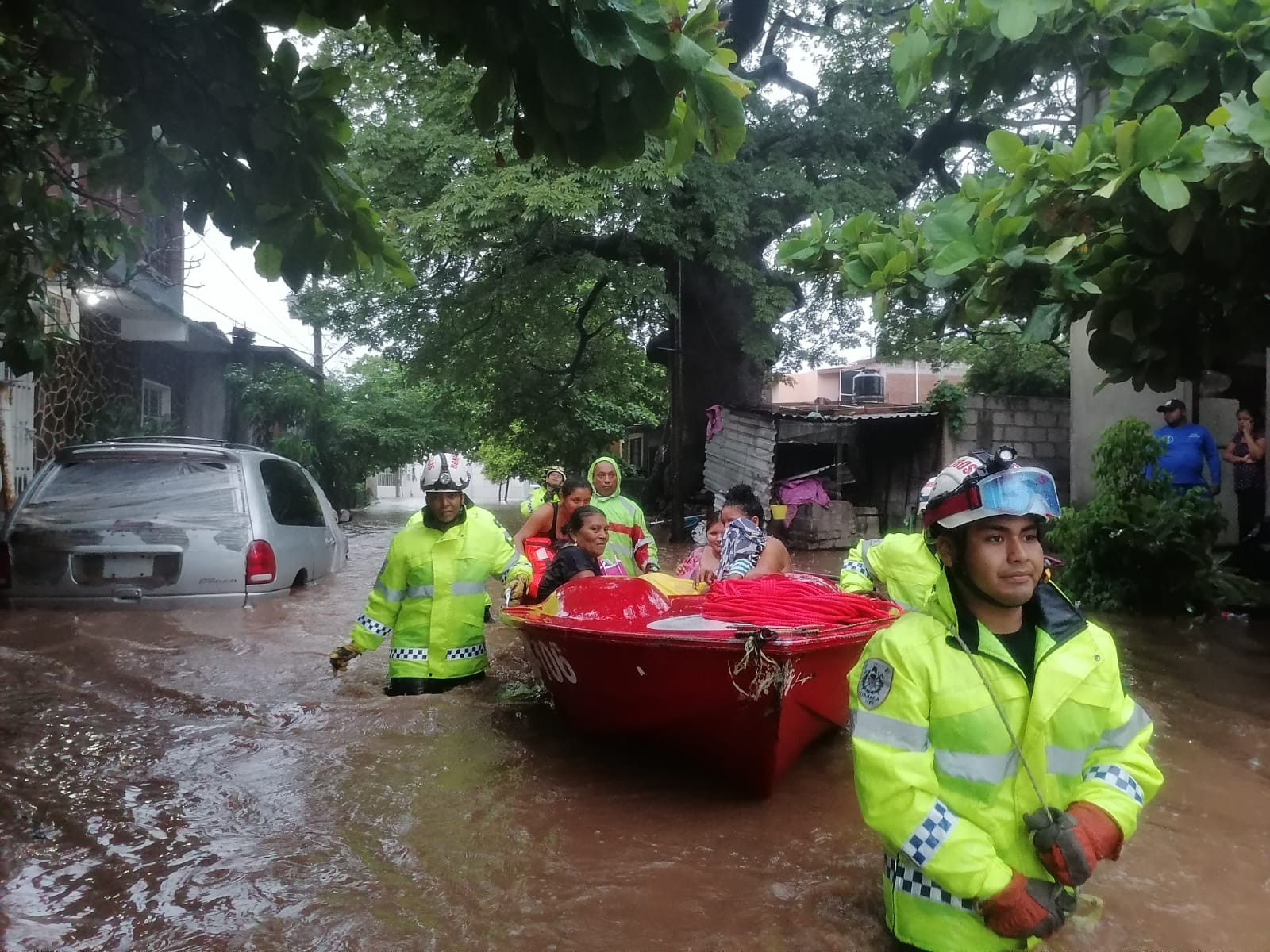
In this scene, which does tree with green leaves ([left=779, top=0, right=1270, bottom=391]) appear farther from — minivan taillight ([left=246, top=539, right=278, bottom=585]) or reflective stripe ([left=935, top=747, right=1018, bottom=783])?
minivan taillight ([left=246, top=539, right=278, bottom=585])

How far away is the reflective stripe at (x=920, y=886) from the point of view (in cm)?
230

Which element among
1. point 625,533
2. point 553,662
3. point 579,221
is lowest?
point 553,662

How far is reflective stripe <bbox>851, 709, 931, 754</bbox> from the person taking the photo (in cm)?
227

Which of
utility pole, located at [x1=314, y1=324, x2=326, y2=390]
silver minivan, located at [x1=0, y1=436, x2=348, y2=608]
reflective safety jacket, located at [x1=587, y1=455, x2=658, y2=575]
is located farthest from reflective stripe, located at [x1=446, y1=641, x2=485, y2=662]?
utility pole, located at [x1=314, y1=324, x2=326, y2=390]

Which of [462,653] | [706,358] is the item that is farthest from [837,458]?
[462,653]

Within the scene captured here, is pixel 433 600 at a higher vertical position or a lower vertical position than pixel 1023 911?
higher

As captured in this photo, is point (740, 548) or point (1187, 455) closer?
point (740, 548)

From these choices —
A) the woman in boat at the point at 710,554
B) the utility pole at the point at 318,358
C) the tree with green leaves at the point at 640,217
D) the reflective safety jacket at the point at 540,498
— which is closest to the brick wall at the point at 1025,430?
the tree with green leaves at the point at 640,217

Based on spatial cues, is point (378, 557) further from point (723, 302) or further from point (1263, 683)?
point (1263, 683)

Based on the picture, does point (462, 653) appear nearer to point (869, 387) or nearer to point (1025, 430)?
point (1025, 430)

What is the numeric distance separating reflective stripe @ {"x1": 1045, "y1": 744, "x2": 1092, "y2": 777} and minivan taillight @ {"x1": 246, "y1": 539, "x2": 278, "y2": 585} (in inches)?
235

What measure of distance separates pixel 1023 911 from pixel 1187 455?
8.37 metres

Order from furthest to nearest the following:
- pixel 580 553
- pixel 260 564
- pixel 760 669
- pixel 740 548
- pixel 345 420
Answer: pixel 345 420
pixel 260 564
pixel 740 548
pixel 580 553
pixel 760 669

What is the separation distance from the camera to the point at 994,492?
2.33 m
